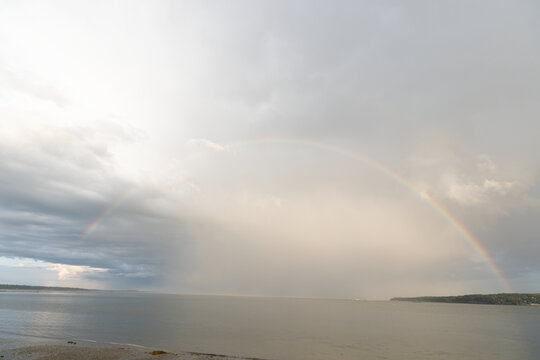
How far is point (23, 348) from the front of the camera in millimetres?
51250

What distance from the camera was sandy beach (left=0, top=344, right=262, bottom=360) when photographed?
1796 inches

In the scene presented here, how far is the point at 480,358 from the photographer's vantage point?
61.2 meters

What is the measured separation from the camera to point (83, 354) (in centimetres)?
4825

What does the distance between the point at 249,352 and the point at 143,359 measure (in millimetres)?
18107

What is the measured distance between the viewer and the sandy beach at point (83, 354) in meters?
45.6

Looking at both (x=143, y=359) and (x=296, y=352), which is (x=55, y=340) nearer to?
(x=143, y=359)

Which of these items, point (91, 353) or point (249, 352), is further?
point (249, 352)

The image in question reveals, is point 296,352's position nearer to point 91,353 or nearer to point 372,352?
point 372,352

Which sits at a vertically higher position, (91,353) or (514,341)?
(91,353)

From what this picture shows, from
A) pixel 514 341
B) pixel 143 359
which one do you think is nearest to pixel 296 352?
pixel 143 359

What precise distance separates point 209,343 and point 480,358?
5109cm

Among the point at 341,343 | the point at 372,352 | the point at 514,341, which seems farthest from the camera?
the point at 514,341

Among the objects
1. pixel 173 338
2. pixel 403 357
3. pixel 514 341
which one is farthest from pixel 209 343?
pixel 514 341

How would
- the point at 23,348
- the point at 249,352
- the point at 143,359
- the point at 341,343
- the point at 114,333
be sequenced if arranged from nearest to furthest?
the point at 143,359
the point at 23,348
the point at 249,352
the point at 341,343
the point at 114,333
